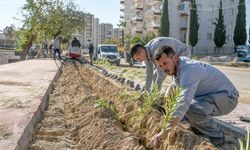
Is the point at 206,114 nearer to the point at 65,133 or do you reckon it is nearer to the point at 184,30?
the point at 65,133

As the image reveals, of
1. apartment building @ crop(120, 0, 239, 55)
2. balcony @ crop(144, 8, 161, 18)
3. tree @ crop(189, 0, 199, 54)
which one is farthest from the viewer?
balcony @ crop(144, 8, 161, 18)

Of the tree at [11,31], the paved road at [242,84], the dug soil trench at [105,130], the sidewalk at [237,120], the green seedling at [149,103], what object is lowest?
the paved road at [242,84]

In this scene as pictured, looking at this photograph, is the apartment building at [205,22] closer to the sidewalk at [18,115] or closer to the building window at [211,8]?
the building window at [211,8]

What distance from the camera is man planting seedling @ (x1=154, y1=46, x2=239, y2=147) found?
156 inches

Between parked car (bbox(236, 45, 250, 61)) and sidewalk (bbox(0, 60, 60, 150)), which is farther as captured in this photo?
parked car (bbox(236, 45, 250, 61))

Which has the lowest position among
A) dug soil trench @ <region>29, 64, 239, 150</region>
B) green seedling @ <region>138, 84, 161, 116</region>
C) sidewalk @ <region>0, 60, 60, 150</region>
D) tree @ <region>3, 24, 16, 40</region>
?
dug soil trench @ <region>29, 64, 239, 150</region>

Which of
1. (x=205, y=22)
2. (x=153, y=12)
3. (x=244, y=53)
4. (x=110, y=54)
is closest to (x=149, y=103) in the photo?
(x=110, y=54)

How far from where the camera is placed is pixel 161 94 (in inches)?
238

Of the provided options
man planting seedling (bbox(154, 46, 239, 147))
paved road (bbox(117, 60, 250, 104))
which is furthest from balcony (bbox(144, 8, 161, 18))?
man planting seedling (bbox(154, 46, 239, 147))

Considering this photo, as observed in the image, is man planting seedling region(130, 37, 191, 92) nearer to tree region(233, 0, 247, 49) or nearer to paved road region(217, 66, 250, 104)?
paved road region(217, 66, 250, 104)

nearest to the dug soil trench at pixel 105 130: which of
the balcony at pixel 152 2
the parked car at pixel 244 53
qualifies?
the parked car at pixel 244 53

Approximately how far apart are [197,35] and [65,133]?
5747cm

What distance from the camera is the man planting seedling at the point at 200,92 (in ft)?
13.0

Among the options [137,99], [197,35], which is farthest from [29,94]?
[197,35]
